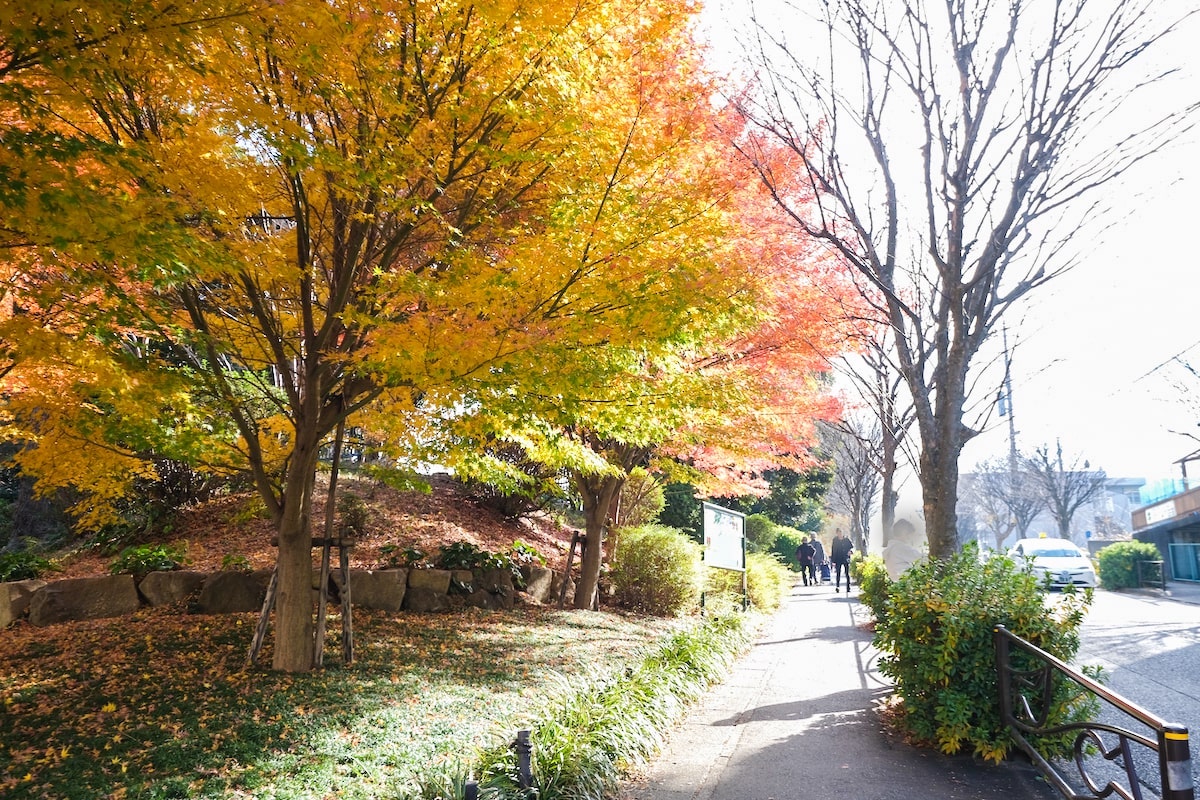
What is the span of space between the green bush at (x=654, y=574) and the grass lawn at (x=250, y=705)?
12.3ft

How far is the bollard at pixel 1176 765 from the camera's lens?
2676mm

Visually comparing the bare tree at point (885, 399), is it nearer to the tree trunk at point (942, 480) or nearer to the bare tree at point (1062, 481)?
the tree trunk at point (942, 480)

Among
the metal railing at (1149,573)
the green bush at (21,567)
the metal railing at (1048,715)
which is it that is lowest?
the metal railing at (1048,715)

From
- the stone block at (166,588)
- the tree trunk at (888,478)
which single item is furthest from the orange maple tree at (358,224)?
the tree trunk at (888,478)

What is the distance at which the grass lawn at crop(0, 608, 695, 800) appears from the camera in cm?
450

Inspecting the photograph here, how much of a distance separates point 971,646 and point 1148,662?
6.35 metres

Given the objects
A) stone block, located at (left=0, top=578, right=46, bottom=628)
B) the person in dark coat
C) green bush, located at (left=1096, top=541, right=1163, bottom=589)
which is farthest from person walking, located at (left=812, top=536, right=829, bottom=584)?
stone block, located at (left=0, top=578, right=46, bottom=628)

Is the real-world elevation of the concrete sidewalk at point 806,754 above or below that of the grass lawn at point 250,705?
below

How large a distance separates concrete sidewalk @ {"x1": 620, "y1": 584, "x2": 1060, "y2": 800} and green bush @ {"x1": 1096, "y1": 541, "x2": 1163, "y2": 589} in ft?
61.2

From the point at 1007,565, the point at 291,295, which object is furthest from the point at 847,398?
the point at 291,295

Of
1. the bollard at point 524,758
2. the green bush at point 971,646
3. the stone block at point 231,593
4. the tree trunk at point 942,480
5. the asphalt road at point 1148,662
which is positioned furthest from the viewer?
the stone block at point 231,593

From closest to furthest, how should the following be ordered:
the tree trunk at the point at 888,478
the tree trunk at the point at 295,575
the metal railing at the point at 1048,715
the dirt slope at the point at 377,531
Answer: the metal railing at the point at 1048,715 < the tree trunk at the point at 295,575 < the dirt slope at the point at 377,531 < the tree trunk at the point at 888,478

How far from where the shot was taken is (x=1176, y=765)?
8.85 feet

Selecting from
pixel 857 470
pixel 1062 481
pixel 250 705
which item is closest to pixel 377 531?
pixel 250 705
